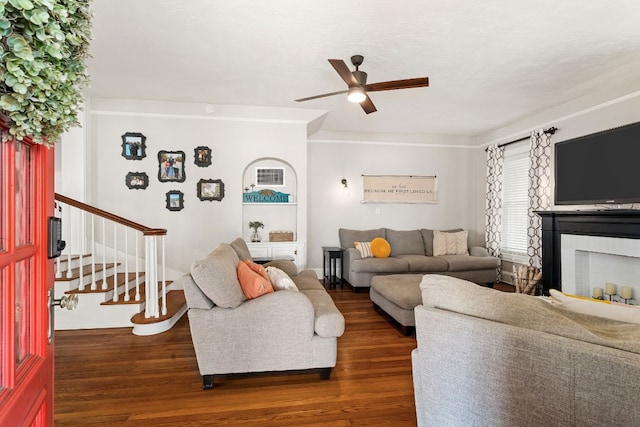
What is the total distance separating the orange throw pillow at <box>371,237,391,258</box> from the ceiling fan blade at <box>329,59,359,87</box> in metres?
2.95

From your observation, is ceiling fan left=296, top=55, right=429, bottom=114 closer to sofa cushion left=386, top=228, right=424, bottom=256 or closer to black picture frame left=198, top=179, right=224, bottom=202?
black picture frame left=198, top=179, right=224, bottom=202

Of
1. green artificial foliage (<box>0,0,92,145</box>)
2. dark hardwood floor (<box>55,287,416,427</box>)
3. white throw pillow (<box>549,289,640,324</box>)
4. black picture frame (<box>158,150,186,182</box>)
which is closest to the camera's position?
green artificial foliage (<box>0,0,92,145</box>)

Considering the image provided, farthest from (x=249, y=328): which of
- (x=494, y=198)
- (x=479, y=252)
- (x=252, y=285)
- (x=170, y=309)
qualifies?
(x=494, y=198)

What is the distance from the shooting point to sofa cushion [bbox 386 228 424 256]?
5562 millimetres

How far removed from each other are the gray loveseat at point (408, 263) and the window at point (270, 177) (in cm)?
147

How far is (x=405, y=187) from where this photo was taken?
6062 mm

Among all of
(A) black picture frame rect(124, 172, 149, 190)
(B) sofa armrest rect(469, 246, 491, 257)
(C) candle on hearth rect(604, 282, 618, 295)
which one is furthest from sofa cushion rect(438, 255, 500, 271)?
(A) black picture frame rect(124, 172, 149, 190)

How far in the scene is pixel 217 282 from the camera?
84.0 inches

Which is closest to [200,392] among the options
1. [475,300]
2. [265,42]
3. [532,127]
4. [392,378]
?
[392,378]

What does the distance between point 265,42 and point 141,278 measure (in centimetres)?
322

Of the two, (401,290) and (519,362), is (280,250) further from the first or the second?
(519,362)

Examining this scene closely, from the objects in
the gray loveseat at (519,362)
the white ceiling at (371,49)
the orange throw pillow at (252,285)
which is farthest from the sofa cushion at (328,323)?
the white ceiling at (371,49)

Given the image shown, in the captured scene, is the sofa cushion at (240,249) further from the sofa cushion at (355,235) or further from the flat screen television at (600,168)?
the flat screen television at (600,168)

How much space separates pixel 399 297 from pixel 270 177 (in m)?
2.90
